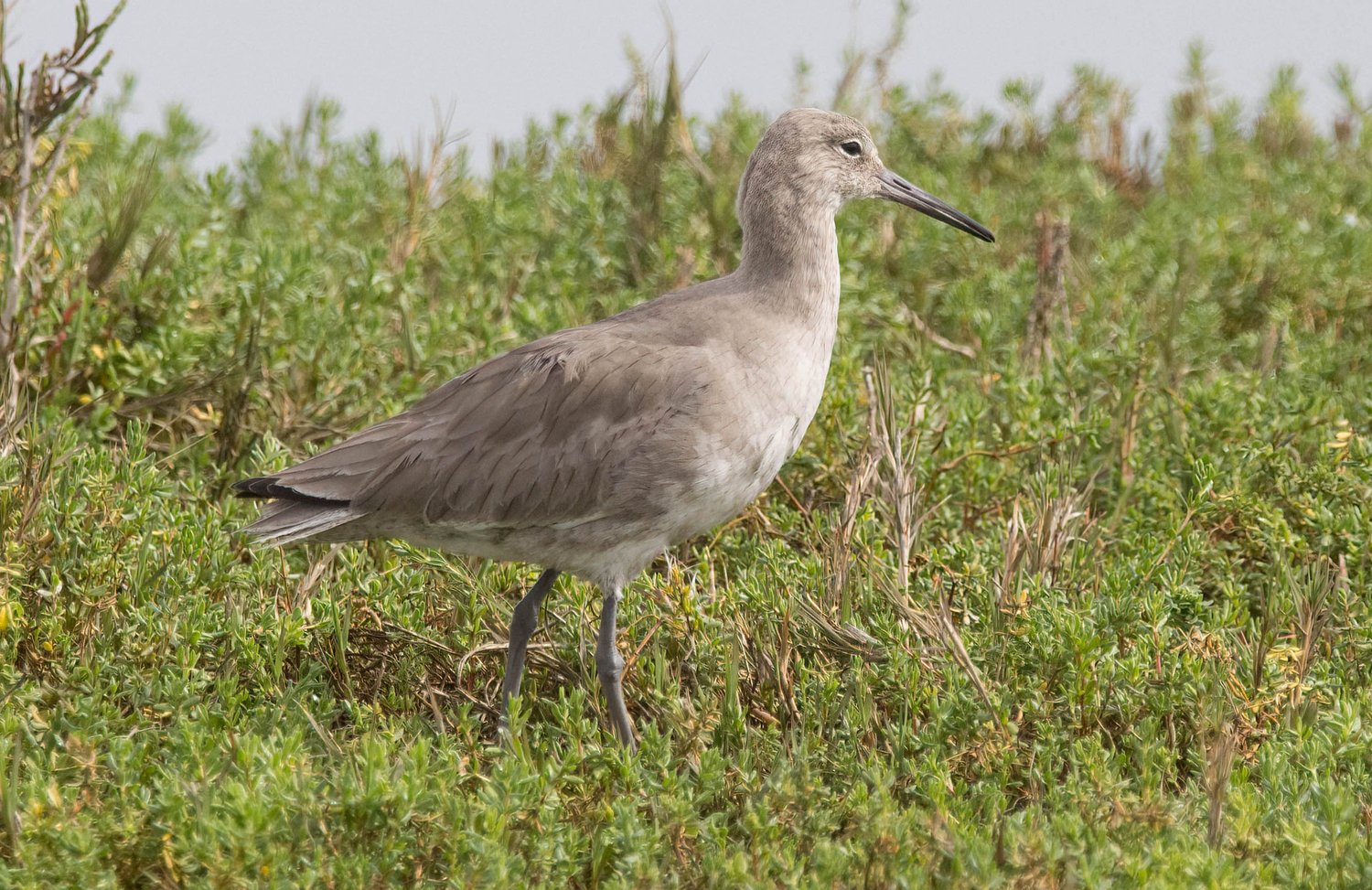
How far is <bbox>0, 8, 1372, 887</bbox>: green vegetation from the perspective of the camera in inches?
157

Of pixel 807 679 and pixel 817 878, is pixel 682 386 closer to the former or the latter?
pixel 807 679

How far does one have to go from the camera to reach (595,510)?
196 inches

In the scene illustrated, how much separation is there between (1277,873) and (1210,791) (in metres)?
0.28

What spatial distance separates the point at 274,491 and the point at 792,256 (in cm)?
188

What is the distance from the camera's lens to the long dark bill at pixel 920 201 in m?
6.04

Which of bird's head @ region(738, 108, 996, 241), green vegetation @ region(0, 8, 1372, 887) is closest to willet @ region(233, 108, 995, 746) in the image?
bird's head @ region(738, 108, 996, 241)

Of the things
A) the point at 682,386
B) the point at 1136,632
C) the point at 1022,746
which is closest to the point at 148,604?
the point at 682,386

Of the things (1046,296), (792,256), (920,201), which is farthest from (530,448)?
(1046,296)

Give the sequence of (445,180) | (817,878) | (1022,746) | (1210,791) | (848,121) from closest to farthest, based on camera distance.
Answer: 1. (817,878)
2. (1210,791)
3. (1022,746)
4. (848,121)
5. (445,180)

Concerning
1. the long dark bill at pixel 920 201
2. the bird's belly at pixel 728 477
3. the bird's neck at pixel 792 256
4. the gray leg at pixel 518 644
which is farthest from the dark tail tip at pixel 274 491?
the long dark bill at pixel 920 201

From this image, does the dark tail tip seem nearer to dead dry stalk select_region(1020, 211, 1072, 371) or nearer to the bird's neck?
the bird's neck

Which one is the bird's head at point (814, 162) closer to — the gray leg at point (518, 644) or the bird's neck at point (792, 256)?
the bird's neck at point (792, 256)

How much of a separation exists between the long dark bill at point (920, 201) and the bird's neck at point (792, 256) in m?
0.52

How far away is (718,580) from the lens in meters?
6.16
